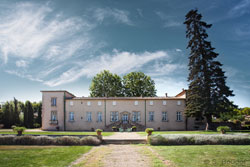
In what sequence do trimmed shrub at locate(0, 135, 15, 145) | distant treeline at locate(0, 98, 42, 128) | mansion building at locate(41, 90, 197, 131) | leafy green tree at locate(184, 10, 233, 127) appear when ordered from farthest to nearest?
distant treeline at locate(0, 98, 42, 128)
mansion building at locate(41, 90, 197, 131)
leafy green tree at locate(184, 10, 233, 127)
trimmed shrub at locate(0, 135, 15, 145)

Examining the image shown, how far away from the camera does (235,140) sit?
1188 cm

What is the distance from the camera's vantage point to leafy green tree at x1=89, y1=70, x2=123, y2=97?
135ft

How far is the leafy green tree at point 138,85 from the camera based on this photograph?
40875 mm

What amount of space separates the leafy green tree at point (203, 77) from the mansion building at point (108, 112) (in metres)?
3.50

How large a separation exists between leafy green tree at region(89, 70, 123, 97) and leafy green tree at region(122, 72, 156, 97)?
6.31 ft

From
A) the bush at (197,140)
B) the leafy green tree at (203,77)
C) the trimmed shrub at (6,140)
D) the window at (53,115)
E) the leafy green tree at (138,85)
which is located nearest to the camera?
the trimmed shrub at (6,140)

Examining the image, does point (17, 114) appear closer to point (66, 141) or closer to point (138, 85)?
point (66, 141)

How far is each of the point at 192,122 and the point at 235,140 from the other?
1570 centimetres

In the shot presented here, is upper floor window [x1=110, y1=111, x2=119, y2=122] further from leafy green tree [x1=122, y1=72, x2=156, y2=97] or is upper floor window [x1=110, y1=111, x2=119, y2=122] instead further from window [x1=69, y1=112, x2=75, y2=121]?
leafy green tree [x1=122, y1=72, x2=156, y2=97]

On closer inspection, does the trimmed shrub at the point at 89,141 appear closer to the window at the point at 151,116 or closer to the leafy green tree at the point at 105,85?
the window at the point at 151,116

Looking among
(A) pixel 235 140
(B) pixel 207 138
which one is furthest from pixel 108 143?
(A) pixel 235 140

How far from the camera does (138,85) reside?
41.0m

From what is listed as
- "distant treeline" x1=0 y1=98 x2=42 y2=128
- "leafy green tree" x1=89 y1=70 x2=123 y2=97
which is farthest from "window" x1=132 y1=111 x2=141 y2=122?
"distant treeline" x1=0 y1=98 x2=42 y2=128

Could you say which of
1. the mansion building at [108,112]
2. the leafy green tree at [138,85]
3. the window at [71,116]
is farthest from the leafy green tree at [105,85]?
the window at [71,116]
